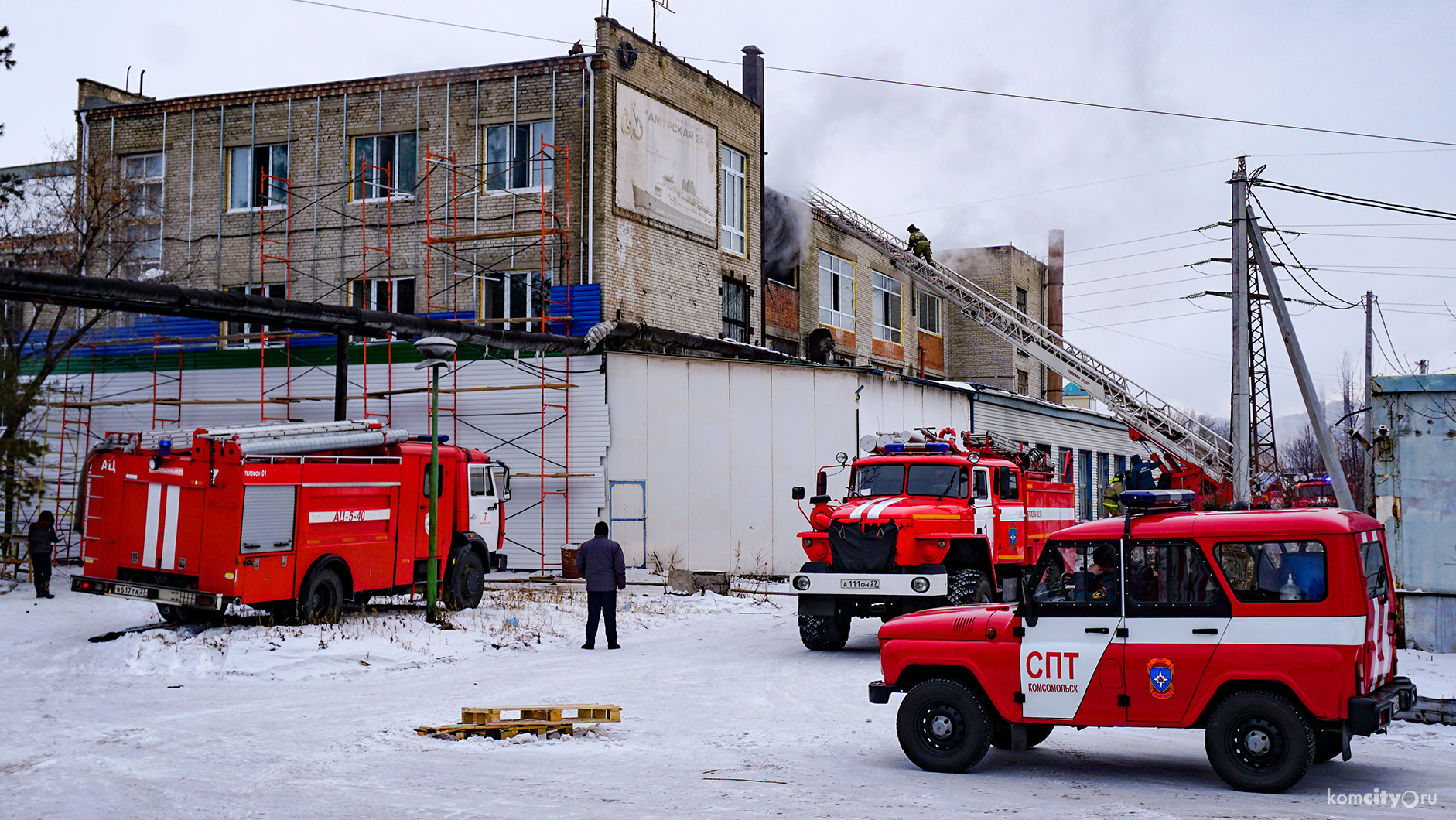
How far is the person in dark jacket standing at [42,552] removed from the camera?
21359mm

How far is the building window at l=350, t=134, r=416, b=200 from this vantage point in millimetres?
30703

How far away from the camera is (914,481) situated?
680 inches

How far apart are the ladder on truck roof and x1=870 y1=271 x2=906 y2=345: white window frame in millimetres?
876

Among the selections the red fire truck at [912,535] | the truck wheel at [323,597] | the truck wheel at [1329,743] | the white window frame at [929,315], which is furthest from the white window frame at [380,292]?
the truck wheel at [1329,743]

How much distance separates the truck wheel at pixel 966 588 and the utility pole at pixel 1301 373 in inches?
217

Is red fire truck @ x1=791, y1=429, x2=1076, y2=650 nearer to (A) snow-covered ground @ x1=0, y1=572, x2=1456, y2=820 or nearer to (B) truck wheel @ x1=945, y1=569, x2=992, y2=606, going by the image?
(B) truck wheel @ x1=945, y1=569, x2=992, y2=606

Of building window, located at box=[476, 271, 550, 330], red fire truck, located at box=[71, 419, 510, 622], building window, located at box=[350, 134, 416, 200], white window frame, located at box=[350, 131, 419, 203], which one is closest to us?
red fire truck, located at box=[71, 419, 510, 622]

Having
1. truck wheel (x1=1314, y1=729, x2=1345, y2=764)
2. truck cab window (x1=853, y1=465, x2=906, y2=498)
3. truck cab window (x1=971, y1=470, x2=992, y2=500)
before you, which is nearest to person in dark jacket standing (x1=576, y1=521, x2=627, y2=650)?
truck cab window (x1=853, y1=465, x2=906, y2=498)

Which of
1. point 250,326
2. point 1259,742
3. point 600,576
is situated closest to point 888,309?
point 250,326

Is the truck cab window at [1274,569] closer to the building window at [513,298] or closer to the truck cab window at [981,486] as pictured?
the truck cab window at [981,486]

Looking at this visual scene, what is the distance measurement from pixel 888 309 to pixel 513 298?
60.5 feet

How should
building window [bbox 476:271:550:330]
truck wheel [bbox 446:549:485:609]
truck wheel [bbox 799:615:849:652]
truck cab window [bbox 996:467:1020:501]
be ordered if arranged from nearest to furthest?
truck wheel [bbox 799:615:849:652], truck cab window [bbox 996:467:1020:501], truck wheel [bbox 446:549:485:609], building window [bbox 476:271:550:330]

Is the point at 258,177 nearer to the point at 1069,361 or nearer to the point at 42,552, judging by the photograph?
the point at 42,552

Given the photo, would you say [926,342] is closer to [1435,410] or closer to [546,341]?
[546,341]
